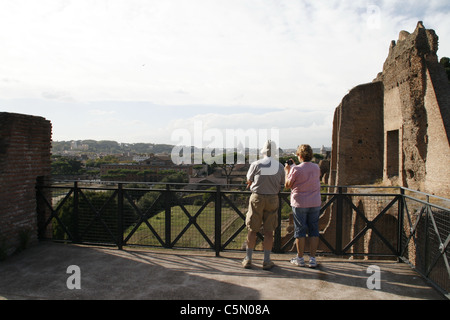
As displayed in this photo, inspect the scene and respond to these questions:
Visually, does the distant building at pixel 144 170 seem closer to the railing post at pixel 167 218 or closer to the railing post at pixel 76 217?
the railing post at pixel 76 217

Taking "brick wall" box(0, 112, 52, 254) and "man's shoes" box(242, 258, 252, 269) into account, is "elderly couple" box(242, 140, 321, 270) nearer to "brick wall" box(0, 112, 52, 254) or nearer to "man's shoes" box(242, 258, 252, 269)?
"man's shoes" box(242, 258, 252, 269)

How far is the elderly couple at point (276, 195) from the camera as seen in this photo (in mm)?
4316

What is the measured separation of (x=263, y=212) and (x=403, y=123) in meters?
11.0

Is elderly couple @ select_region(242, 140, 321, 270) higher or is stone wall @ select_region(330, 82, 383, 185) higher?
stone wall @ select_region(330, 82, 383, 185)

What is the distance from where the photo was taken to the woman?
14.1ft

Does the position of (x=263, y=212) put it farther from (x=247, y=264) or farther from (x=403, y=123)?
(x=403, y=123)

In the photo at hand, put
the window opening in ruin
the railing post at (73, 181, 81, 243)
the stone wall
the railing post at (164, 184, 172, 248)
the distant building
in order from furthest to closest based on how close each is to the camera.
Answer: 1. the distant building
2. the stone wall
3. the window opening in ruin
4. the railing post at (73, 181, 81, 243)
5. the railing post at (164, 184, 172, 248)

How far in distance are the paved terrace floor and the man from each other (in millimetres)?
421

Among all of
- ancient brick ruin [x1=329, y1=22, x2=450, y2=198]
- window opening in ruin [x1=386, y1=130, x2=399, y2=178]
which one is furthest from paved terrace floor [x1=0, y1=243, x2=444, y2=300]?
window opening in ruin [x1=386, y1=130, x2=399, y2=178]

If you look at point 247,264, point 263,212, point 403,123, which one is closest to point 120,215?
point 247,264

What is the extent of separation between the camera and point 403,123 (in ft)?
42.3

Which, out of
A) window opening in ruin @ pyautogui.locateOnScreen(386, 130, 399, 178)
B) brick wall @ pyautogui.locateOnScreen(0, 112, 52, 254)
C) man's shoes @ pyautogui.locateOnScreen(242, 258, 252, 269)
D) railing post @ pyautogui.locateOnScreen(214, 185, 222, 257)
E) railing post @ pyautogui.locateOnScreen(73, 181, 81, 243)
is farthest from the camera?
window opening in ruin @ pyautogui.locateOnScreen(386, 130, 399, 178)

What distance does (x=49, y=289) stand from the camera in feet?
12.5
